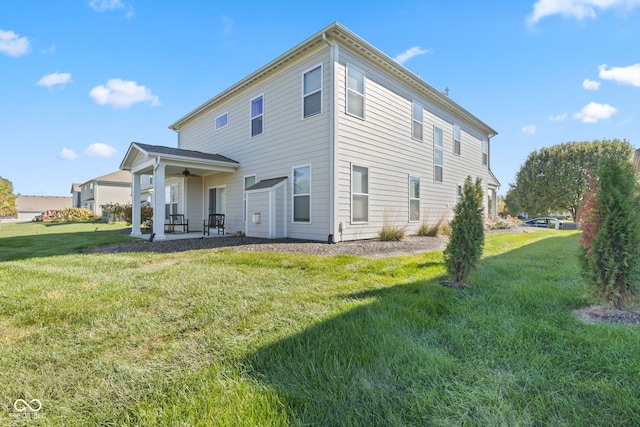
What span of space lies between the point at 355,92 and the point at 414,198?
478 centimetres

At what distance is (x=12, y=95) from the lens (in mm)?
11719

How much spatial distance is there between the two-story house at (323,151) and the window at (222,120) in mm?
44

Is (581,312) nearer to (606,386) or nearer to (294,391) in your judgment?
(606,386)

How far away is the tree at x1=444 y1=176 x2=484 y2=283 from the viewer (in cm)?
360

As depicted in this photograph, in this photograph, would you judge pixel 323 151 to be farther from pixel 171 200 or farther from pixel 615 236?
pixel 171 200

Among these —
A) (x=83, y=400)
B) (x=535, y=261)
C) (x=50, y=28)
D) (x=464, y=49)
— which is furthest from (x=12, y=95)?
(x=535, y=261)

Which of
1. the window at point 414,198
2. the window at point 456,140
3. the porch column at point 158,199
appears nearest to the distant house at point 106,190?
the porch column at point 158,199

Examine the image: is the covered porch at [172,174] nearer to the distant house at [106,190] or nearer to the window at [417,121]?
the window at [417,121]

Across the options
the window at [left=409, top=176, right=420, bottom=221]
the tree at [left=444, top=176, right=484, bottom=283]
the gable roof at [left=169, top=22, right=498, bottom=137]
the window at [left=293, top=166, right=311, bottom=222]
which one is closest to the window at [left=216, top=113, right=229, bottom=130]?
the gable roof at [left=169, top=22, right=498, bottom=137]

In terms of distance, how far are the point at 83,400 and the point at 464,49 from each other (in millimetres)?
12724

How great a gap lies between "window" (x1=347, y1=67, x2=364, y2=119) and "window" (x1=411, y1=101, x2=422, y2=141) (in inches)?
127

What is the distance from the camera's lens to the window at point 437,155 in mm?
12188

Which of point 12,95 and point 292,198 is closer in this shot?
point 292,198

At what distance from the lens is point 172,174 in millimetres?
12781
